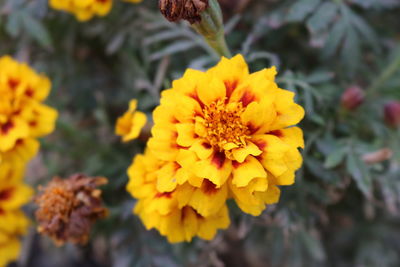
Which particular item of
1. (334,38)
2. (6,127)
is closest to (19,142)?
(6,127)

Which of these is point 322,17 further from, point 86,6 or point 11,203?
point 11,203

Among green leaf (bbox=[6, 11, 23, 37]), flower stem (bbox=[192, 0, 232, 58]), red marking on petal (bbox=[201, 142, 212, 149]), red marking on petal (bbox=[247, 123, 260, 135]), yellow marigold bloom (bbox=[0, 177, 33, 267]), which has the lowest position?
yellow marigold bloom (bbox=[0, 177, 33, 267])

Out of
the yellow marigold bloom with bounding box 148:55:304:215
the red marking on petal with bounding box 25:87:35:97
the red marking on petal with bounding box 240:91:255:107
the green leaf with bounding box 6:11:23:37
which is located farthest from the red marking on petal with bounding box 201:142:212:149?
the green leaf with bounding box 6:11:23:37

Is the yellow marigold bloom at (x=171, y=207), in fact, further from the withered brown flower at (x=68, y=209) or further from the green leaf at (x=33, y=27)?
the green leaf at (x=33, y=27)

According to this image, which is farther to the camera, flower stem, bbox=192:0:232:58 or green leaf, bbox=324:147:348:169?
green leaf, bbox=324:147:348:169

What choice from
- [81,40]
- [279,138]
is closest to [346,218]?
[279,138]

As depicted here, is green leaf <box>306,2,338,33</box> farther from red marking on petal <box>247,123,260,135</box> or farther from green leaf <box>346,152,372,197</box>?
red marking on petal <box>247,123,260,135</box>

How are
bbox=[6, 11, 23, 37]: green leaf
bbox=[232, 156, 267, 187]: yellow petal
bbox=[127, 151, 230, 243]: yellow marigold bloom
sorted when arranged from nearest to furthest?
bbox=[232, 156, 267, 187]: yellow petal → bbox=[127, 151, 230, 243]: yellow marigold bloom → bbox=[6, 11, 23, 37]: green leaf
